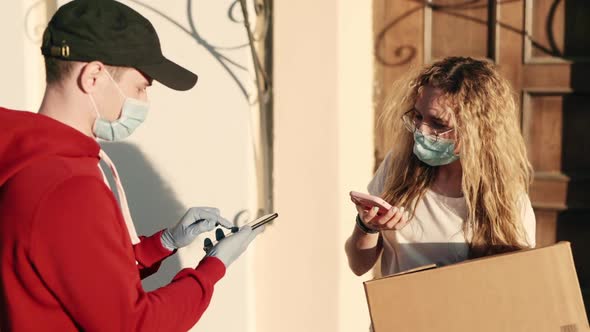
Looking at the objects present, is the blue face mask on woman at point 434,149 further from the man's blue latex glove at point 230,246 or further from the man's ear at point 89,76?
the man's ear at point 89,76

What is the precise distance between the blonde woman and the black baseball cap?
68 centimetres

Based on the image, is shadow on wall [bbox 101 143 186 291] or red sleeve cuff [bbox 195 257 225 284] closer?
red sleeve cuff [bbox 195 257 225 284]

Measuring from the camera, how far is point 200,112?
9.66ft

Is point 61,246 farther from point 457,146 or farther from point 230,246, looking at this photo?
point 457,146

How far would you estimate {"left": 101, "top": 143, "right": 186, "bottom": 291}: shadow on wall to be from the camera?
9.93ft

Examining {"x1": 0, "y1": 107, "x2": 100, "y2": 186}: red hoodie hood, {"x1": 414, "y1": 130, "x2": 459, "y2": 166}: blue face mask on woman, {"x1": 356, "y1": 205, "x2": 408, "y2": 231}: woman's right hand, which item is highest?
{"x1": 0, "y1": 107, "x2": 100, "y2": 186}: red hoodie hood

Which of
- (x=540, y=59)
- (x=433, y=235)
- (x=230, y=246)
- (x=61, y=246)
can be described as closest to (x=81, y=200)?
(x=61, y=246)

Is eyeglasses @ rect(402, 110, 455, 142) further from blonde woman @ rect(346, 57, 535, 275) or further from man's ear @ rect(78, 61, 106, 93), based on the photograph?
man's ear @ rect(78, 61, 106, 93)

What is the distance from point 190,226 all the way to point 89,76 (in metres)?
0.58

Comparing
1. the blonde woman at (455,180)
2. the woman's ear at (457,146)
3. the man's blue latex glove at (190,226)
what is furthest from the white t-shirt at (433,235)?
the man's blue latex glove at (190,226)

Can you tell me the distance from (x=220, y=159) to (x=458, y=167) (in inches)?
40.5

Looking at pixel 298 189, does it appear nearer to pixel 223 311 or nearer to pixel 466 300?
pixel 223 311

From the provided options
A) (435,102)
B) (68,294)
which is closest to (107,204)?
(68,294)

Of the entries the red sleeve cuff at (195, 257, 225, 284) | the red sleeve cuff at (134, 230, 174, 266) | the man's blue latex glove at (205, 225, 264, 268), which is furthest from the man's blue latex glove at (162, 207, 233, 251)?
the red sleeve cuff at (195, 257, 225, 284)
